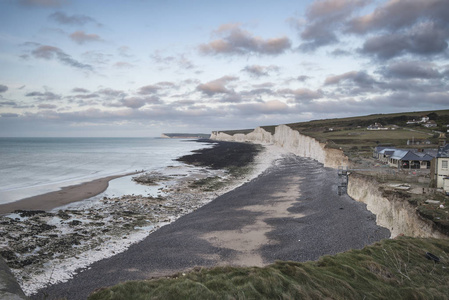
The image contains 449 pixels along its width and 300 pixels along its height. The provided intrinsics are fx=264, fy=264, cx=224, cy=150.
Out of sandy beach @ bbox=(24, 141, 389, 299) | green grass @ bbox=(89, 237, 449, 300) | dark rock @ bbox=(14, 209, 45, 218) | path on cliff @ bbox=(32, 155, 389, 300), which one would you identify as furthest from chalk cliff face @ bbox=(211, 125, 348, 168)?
dark rock @ bbox=(14, 209, 45, 218)

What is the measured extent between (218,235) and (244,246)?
2173 millimetres

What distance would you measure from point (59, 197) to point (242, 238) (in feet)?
67.3

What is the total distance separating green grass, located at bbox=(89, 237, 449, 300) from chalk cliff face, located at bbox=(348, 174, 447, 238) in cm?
341

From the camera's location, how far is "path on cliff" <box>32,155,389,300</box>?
12173 mm

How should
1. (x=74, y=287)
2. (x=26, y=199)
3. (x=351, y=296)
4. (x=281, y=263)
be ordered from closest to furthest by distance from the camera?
(x=351, y=296) < (x=281, y=263) < (x=74, y=287) < (x=26, y=199)

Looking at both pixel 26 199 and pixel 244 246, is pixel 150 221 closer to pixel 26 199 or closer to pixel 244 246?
pixel 244 246

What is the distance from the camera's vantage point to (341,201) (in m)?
23.0

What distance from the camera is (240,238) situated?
640 inches

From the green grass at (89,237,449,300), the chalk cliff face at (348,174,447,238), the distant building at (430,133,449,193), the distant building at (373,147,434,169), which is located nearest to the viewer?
the green grass at (89,237,449,300)

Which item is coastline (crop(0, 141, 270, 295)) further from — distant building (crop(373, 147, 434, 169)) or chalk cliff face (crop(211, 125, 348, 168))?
chalk cliff face (crop(211, 125, 348, 168))

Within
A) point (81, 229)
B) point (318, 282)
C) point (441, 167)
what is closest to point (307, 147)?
point (441, 167)

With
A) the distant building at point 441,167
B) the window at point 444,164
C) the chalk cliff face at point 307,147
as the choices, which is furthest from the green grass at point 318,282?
the chalk cliff face at point 307,147

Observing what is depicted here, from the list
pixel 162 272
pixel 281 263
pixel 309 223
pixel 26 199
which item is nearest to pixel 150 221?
pixel 162 272

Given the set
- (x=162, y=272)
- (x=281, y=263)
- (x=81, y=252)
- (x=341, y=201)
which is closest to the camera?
(x=281, y=263)
